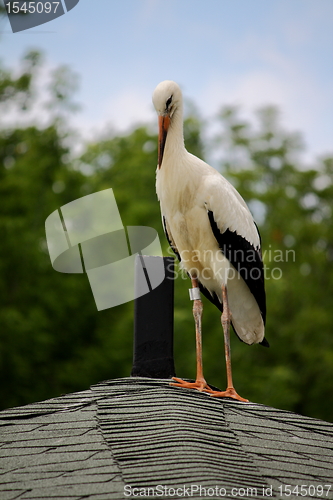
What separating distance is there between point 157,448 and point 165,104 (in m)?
3.11

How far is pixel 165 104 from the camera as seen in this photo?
5.32 m

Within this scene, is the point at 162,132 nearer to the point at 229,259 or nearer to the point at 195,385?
the point at 229,259

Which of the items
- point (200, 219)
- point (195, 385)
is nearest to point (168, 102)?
point (200, 219)

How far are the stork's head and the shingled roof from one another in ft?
7.18

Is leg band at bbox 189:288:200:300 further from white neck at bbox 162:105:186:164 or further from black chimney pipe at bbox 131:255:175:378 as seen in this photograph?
white neck at bbox 162:105:186:164

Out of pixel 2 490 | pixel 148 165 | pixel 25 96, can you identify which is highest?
pixel 2 490

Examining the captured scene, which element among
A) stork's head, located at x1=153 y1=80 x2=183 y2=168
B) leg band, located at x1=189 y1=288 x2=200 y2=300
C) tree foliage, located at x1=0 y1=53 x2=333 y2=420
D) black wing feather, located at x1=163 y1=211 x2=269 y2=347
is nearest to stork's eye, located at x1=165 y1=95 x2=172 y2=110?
stork's head, located at x1=153 y1=80 x2=183 y2=168

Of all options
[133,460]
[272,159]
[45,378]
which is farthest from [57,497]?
[272,159]

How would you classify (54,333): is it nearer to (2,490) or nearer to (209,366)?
(209,366)

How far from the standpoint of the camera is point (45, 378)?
1748cm

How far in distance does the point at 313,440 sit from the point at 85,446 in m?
1.61

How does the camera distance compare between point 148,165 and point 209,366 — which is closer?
point 209,366

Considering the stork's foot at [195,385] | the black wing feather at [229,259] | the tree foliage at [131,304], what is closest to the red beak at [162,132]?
the black wing feather at [229,259]

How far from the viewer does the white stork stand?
5.32 metres
